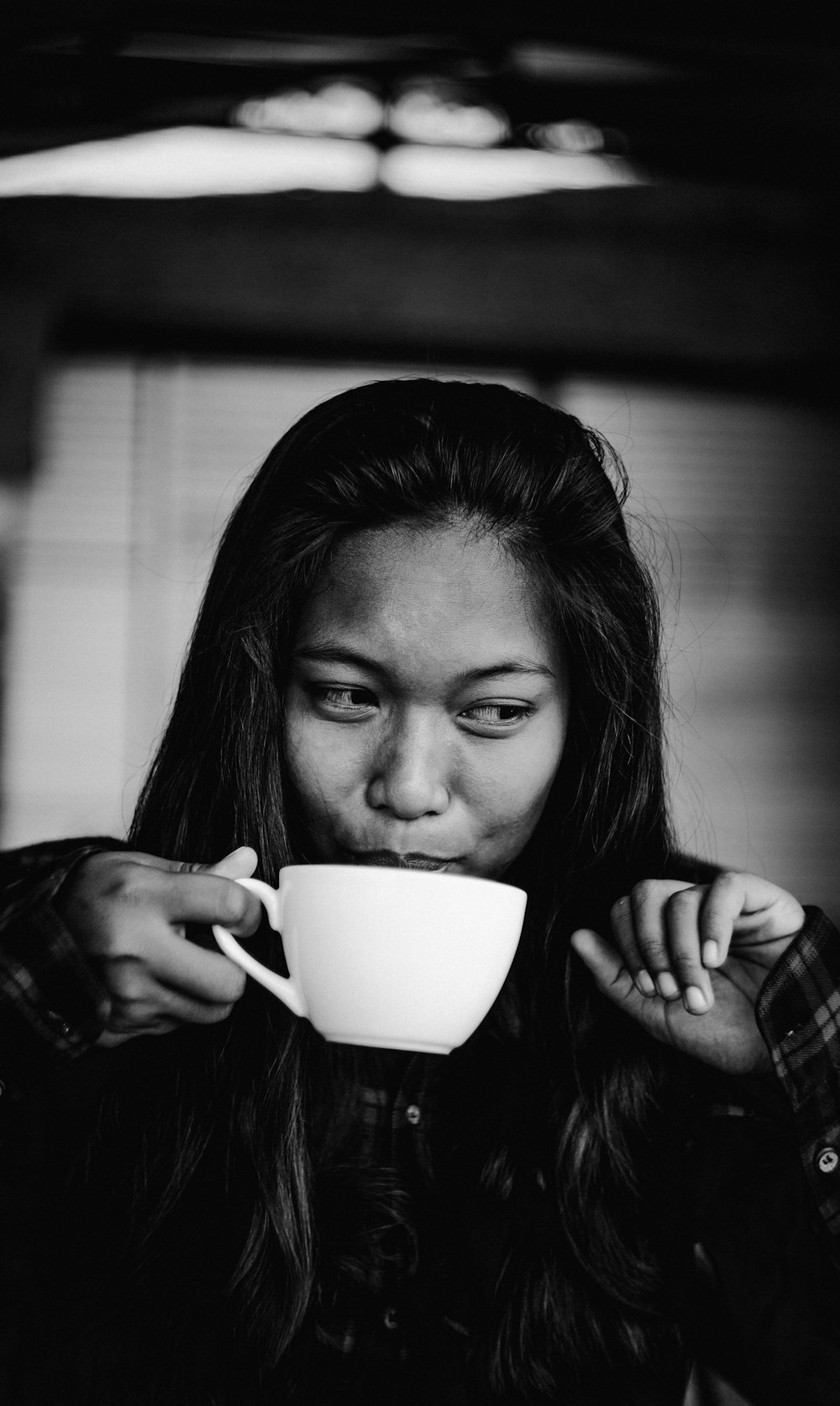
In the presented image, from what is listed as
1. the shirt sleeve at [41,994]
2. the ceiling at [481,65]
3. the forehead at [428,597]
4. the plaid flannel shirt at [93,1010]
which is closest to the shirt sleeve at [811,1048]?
the plaid flannel shirt at [93,1010]

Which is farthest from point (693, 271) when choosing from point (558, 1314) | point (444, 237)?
point (558, 1314)

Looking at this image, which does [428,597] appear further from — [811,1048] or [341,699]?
[811,1048]

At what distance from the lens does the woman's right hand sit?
2.38ft

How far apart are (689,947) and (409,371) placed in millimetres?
2326

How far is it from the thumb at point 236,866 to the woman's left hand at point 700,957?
0.25 metres

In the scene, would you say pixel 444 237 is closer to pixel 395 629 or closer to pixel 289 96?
pixel 289 96

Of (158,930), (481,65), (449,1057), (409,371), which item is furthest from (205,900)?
(409,371)

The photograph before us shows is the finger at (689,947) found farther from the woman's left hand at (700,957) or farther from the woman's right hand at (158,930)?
the woman's right hand at (158,930)

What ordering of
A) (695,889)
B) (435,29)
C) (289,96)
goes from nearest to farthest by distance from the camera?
(695,889)
(435,29)
(289,96)

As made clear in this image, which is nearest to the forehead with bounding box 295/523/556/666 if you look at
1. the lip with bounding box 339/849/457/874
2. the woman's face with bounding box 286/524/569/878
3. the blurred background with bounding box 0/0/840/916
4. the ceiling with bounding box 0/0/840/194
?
the woman's face with bounding box 286/524/569/878

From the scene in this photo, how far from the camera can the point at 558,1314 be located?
3.07 feet

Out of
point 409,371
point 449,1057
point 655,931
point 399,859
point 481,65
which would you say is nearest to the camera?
point 655,931

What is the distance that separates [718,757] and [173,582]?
1.26 m

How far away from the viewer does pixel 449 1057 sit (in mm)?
1102
